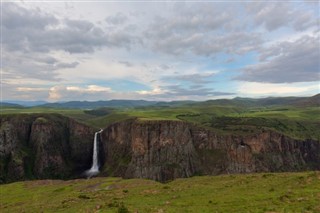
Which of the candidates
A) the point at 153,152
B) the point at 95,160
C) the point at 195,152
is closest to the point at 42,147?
the point at 95,160

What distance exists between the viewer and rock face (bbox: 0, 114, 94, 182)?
13900 centimetres

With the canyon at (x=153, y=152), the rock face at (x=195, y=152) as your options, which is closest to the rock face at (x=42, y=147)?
the canyon at (x=153, y=152)

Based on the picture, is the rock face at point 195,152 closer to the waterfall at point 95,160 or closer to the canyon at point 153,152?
the canyon at point 153,152

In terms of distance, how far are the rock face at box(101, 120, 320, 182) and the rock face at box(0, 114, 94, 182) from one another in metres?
22.3

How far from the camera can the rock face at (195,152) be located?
130250mm

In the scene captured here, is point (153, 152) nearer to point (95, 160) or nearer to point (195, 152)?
point (195, 152)

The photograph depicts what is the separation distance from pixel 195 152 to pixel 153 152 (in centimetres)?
2179

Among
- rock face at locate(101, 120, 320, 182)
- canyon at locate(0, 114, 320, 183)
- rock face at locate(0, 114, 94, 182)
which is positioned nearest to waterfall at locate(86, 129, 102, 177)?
canyon at locate(0, 114, 320, 183)

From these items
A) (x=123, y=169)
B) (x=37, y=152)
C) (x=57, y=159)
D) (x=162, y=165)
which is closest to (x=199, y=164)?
(x=162, y=165)

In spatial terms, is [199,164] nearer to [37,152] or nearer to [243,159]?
[243,159]

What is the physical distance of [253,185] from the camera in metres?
39.8

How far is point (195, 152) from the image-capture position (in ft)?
459

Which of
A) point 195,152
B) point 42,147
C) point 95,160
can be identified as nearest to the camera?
point 195,152

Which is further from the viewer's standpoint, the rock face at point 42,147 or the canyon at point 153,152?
the rock face at point 42,147
